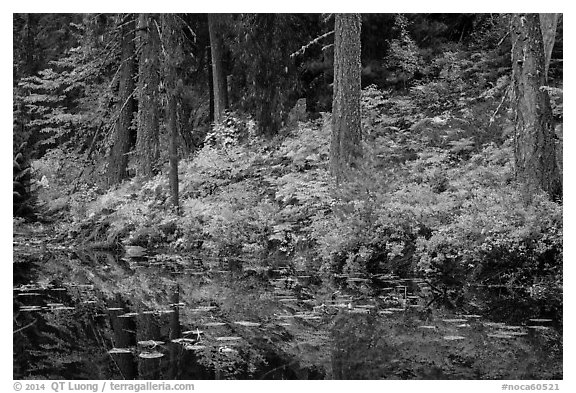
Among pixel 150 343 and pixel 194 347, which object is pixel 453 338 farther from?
pixel 150 343

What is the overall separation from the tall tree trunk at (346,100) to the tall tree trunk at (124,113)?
8.19 m

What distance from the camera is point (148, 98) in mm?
17672

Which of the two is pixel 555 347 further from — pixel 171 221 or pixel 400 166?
pixel 171 221

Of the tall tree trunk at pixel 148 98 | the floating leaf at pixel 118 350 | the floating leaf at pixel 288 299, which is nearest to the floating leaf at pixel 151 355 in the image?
the floating leaf at pixel 118 350

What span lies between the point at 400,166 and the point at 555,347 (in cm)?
814

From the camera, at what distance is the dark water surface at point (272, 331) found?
5.47 metres

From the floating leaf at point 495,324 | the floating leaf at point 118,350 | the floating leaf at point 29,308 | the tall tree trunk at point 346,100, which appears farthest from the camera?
the tall tree trunk at point 346,100

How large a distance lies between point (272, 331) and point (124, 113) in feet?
47.7

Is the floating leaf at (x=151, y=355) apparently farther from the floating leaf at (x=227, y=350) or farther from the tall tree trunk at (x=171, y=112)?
the tall tree trunk at (x=171, y=112)

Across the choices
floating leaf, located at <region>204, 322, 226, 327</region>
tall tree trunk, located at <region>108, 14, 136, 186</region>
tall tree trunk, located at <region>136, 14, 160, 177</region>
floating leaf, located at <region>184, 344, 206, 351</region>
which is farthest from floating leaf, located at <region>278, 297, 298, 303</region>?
tall tree trunk, located at <region>108, 14, 136, 186</region>

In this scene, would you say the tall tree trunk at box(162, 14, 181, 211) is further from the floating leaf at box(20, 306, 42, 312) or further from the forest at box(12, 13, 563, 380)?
the floating leaf at box(20, 306, 42, 312)

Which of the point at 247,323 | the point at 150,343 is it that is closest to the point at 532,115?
the point at 247,323

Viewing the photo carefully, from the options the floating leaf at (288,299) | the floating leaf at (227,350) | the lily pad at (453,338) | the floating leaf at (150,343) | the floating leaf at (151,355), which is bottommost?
the lily pad at (453,338)
